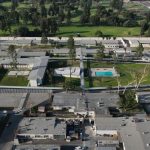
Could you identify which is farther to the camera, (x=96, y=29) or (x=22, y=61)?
(x=96, y=29)

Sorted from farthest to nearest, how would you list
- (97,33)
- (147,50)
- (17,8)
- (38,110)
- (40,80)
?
(17,8), (97,33), (147,50), (40,80), (38,110)

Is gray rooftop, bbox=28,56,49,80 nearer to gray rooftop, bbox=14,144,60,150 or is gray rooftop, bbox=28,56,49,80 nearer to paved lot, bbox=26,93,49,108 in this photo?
paved lot, bbox=26,93,49,108

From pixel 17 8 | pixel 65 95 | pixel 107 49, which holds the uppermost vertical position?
pixel 65 95

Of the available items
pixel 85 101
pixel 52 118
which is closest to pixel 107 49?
pixel 85 101

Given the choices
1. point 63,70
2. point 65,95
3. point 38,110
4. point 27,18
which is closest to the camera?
point 38,110

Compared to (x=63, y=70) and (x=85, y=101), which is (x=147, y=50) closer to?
(x=63, y=70)

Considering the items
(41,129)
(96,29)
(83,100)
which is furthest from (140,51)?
(41,129)

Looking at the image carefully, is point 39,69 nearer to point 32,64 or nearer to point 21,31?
point 32,64

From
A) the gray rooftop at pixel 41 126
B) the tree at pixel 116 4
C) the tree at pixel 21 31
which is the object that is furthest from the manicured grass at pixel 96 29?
the gray rooftop at pixel 41 126
